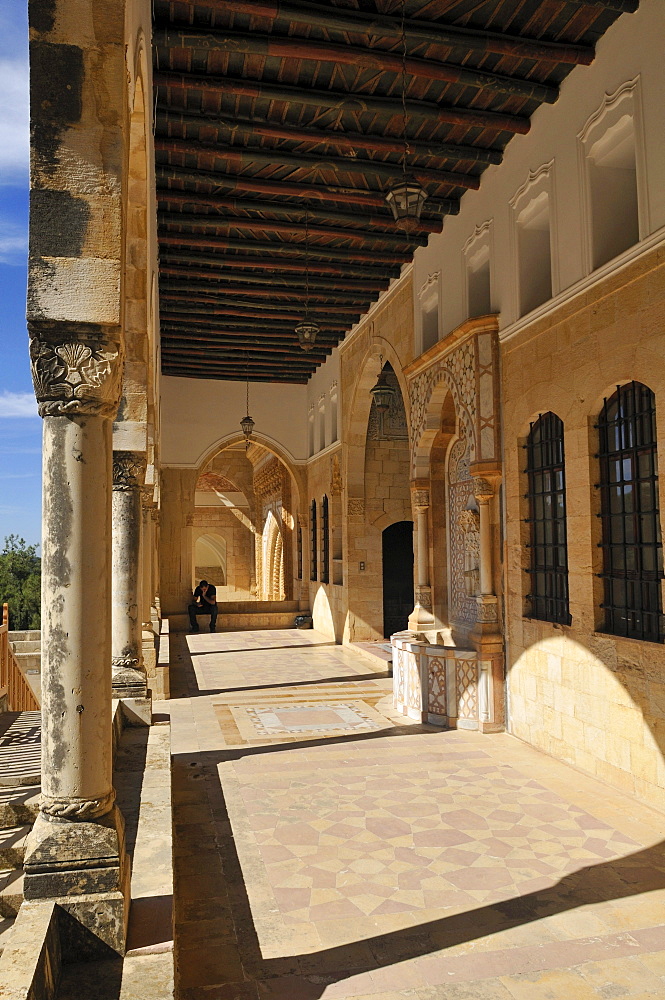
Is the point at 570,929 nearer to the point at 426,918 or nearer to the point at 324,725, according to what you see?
the point at 426,918

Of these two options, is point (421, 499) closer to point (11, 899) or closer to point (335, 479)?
point (335, 479)

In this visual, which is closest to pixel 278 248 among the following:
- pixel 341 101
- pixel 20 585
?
pixel 341 101

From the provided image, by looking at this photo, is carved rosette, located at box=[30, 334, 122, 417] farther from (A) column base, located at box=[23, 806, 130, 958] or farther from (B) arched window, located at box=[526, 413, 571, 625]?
(B) arched window, located at box=[526, 413, 571, 625]

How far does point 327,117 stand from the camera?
734cm

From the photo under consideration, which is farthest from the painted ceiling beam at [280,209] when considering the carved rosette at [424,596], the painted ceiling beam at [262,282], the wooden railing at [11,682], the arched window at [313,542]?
the arched window at [313,542]

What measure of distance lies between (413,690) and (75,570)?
6089 mm

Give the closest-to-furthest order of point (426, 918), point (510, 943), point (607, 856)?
1. point (510, 943)
2. point (426, 918)
3. point (607, 856)

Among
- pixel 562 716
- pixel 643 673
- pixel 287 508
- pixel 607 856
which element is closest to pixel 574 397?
pixel 643 673

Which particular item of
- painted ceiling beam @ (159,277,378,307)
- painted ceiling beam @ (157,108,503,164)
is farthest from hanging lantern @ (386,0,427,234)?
painted ceiling beam @ (159,277,378,307)

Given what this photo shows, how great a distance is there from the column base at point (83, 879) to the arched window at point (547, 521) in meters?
4.94

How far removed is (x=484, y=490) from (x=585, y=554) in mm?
1828

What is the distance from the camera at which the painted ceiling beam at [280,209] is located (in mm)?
8688

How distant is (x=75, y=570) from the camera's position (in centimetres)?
285

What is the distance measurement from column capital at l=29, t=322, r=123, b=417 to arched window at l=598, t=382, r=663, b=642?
4227mm
